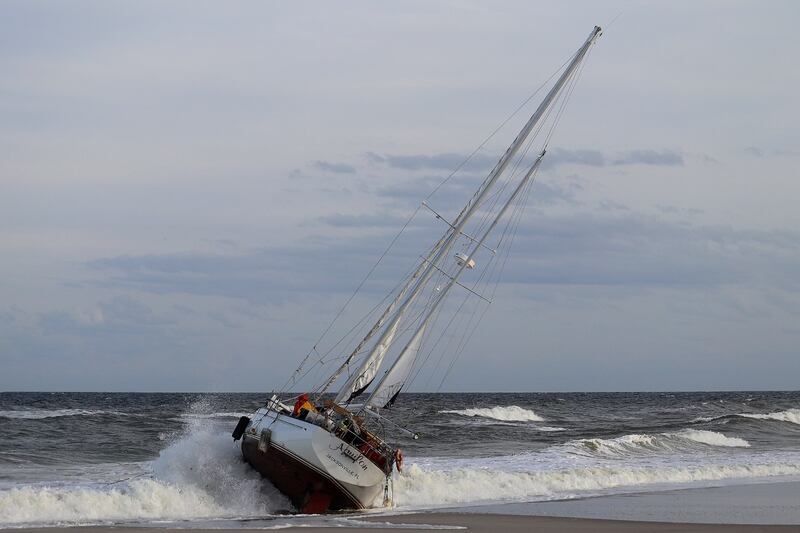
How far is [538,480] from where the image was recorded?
98.0ft

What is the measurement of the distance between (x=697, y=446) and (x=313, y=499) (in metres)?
26.8

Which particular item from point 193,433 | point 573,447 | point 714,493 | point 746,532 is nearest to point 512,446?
point 573,447

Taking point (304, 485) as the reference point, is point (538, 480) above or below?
below

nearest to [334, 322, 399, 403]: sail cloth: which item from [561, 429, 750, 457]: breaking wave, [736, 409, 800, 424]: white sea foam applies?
[561, 429, 750, 457]: breaking wave

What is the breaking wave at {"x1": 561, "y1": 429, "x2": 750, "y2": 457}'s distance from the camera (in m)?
40.6

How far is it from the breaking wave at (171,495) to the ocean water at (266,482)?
3 cm

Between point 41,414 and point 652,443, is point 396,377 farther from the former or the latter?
point 41,414

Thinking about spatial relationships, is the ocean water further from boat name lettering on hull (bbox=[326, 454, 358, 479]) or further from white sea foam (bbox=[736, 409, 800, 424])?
white sea foam (bbox=[736, 409, 800, 424])

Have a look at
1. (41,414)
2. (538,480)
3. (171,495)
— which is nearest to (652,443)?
(538,480)

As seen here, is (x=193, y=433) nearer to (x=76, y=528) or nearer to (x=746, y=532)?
(x=76, y=528)

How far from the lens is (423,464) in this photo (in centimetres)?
3325

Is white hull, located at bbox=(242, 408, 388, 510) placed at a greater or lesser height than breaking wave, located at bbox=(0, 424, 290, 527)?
greater

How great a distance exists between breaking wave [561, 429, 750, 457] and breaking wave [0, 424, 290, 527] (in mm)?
18428

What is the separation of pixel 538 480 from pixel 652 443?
51.0 ft
